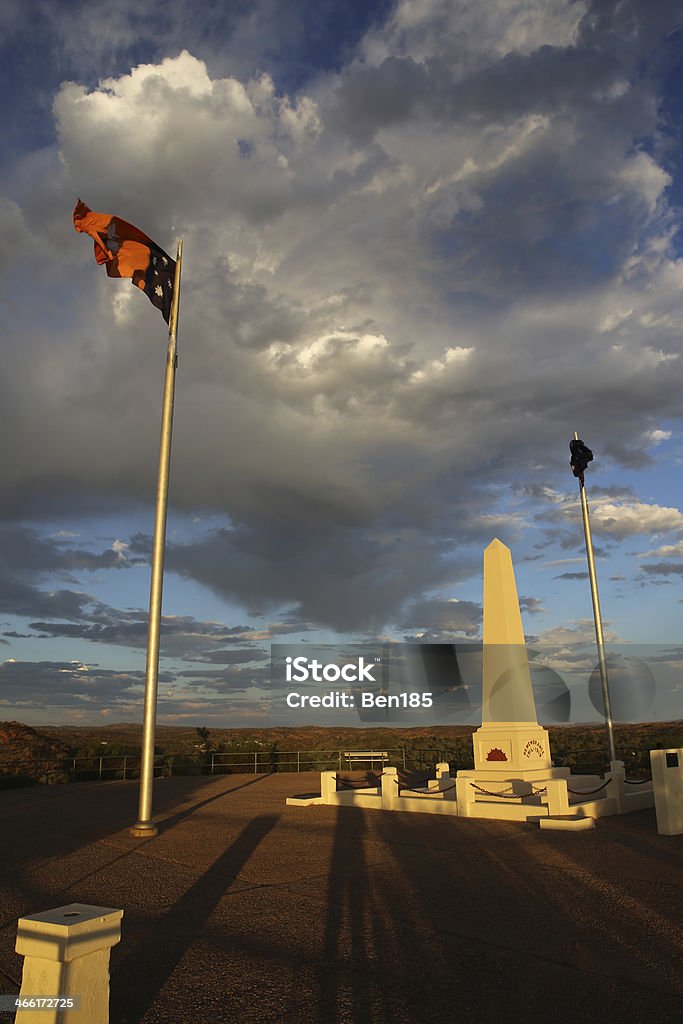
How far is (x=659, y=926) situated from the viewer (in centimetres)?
651

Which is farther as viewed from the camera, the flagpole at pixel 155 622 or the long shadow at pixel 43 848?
the flagpole at pixel 155 622

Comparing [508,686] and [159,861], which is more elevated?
[508,686]

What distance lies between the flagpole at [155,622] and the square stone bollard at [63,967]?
833cm

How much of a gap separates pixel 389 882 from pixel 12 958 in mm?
4191

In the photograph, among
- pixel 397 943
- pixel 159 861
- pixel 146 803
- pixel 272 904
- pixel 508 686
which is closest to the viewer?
pixel 397 943

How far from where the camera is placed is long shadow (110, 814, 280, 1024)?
16.3 ft

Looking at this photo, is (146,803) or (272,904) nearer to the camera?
(272,904)

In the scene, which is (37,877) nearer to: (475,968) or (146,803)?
(146,803)

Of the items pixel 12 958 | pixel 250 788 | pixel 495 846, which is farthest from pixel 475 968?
pixel 250 788

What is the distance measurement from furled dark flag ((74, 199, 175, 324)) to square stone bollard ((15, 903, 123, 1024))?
12216 mm

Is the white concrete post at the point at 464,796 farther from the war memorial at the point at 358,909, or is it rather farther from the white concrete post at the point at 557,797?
the white concrete post at the point at 557,797

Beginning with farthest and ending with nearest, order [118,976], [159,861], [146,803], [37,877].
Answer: [146,803] → [159,861] → [37,877] → [118,976]

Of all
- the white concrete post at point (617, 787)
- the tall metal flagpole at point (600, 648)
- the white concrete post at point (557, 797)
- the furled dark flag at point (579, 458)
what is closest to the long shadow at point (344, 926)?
the white concrete post at point (557, 797)

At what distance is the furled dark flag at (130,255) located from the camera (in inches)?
536
